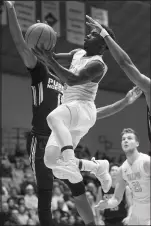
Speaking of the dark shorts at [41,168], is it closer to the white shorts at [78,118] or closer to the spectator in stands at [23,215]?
the white shorts at [78,118]

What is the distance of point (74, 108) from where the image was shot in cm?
456

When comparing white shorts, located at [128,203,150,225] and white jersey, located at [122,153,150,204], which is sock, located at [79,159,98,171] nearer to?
white jersey, located at [122,153,150,204]

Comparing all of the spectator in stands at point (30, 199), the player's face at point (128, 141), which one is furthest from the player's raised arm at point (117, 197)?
the spectator in stands at point (30, 199)

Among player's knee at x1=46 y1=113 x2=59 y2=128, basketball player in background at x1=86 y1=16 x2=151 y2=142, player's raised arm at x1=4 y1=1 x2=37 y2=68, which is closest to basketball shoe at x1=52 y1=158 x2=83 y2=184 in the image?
player's knee at x1=46 y1=113 x2=59 y2=128

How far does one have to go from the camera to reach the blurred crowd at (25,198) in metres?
9.76

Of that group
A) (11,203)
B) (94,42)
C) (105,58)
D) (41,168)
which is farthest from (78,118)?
(105,58)

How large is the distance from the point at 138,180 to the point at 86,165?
2.33 metres

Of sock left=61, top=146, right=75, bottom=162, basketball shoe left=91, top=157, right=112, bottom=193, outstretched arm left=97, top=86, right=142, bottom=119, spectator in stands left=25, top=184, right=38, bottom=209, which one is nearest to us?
sock left=61, top=146, right=75, bottom=162

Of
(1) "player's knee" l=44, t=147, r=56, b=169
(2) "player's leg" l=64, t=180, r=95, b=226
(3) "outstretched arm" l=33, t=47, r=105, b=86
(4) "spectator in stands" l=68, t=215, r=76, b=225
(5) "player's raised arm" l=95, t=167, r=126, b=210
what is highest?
(3) "outstretched arm" l=33, t=47, r=105, b=86

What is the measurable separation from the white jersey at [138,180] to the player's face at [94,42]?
8.75 ft

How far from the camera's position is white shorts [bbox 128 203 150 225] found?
6852 mm

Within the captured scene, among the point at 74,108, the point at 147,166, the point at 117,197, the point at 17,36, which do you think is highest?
the point at 17,36

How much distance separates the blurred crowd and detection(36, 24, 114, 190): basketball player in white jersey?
149 inches

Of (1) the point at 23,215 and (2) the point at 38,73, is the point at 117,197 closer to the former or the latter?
(2) the point at 38,73
